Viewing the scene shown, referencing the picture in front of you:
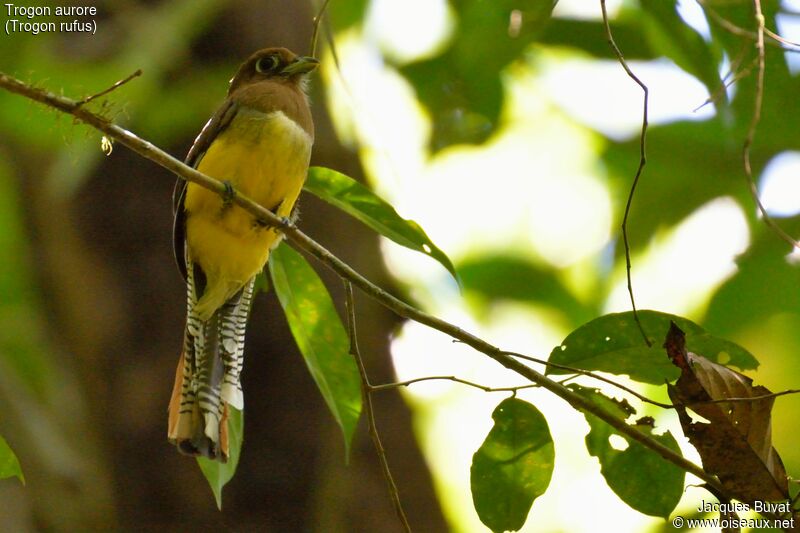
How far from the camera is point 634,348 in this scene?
8.13 feet

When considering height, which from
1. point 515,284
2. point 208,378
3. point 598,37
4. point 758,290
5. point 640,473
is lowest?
point 515,284

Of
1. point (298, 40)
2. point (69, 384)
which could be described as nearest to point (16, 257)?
point (69, 384)

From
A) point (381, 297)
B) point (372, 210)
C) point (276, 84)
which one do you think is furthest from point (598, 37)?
point (381, 297)

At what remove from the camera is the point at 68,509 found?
5.20m

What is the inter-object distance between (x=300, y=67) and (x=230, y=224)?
776 millimetres

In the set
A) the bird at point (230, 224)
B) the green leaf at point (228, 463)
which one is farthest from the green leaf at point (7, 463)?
the bird at point (230, 224)

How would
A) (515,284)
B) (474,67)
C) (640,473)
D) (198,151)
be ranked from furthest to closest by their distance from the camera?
(515,284), (198,151), (474,67), (640,473)

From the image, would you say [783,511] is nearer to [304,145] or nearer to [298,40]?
[304,145]

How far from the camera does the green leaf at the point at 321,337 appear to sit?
9.30 feet

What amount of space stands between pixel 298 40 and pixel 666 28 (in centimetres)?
268

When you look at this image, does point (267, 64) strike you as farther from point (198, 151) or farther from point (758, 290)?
point (758, 290)

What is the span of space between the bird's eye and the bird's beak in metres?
0.07

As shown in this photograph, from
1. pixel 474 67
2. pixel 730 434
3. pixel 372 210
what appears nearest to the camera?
pixel 730 434

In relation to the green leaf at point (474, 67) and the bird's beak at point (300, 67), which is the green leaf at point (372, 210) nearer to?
the green leaf at point (474, 67)
